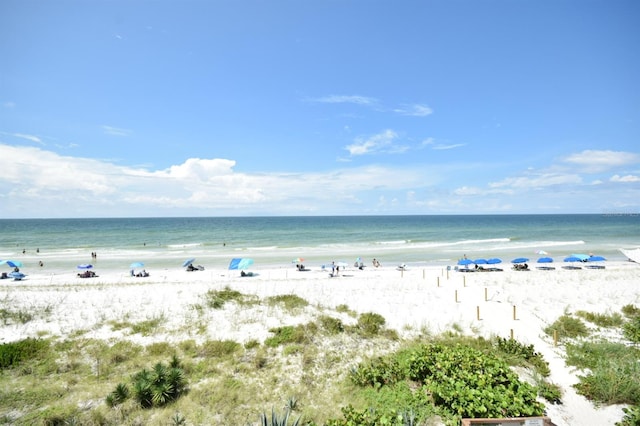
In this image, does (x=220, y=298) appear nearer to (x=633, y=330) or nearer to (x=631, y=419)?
(x=631, y=419)

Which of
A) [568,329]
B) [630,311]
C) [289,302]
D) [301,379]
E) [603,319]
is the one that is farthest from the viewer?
[289,302]

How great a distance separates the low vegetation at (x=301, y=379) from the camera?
761 cm

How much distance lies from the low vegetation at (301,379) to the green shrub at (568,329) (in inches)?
2.6

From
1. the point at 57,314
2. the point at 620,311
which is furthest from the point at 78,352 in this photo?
the point at 620,311

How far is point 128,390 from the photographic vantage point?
884cm

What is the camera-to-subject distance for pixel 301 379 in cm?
973

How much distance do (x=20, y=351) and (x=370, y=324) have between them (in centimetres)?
1307

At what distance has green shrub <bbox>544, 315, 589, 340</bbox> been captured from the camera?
1275cm

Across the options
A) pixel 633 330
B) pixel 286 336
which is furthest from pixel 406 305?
pixel 633 330

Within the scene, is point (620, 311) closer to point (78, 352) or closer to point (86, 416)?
point (86, 416)

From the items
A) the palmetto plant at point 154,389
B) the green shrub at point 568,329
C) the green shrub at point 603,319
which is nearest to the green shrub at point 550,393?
the green shrub at point 568,329

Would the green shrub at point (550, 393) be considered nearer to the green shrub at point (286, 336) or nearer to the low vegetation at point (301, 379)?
the low vegetation at point (301, 379)

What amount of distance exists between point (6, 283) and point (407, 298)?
1257 inches

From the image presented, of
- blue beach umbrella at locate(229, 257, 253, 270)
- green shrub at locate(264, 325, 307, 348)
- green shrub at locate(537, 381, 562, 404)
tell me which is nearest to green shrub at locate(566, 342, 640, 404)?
green shrub at locate(537, 381, 562, 404)
